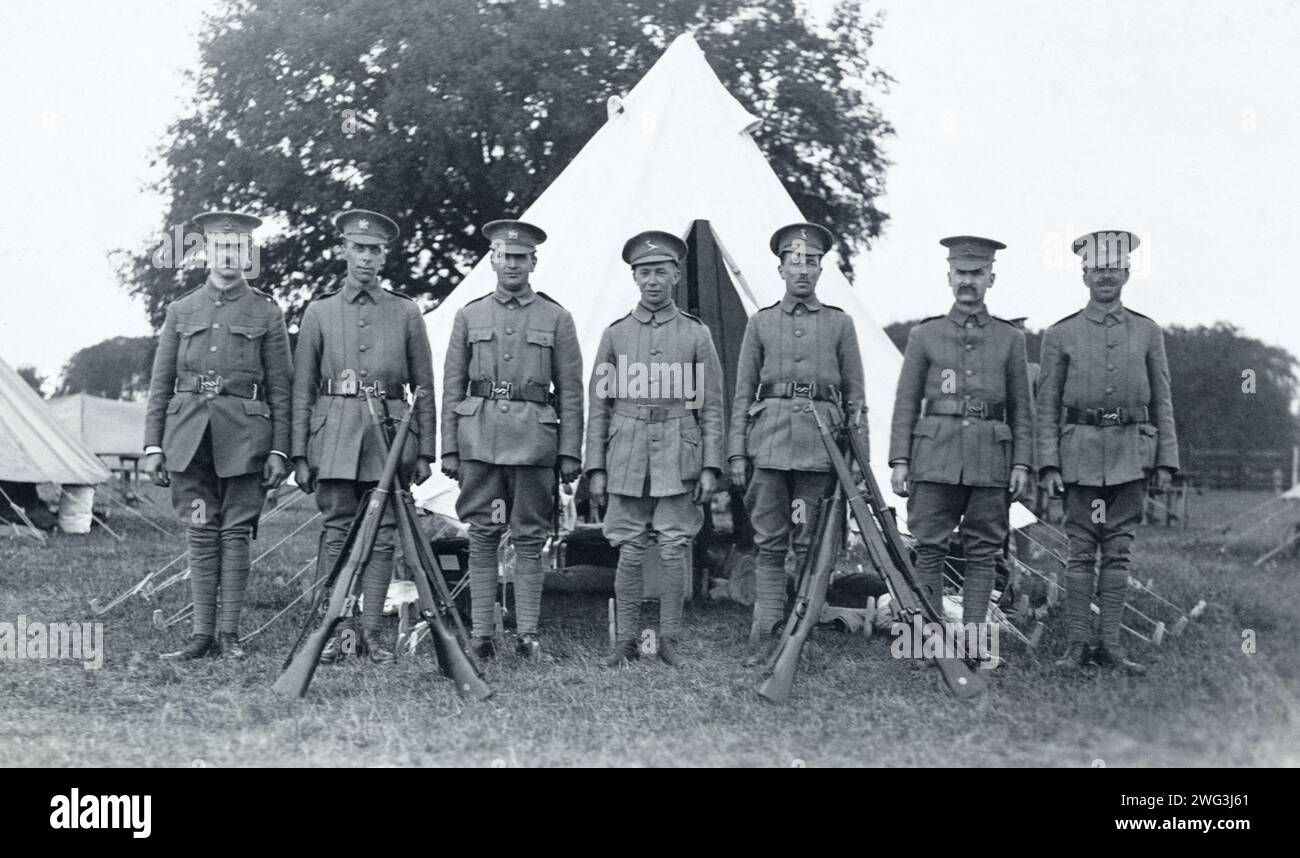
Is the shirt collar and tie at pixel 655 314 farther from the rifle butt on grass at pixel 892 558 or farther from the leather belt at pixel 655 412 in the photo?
the rifle butt on grass at pixel 892 558

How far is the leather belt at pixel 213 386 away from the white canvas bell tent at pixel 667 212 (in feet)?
4.05

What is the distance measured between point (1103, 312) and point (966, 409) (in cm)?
73

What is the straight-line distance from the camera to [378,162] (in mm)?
12508

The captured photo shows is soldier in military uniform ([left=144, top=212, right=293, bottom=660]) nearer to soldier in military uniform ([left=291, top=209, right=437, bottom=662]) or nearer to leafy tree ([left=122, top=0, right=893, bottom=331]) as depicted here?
soldier in military uniform ([left=291, top=209, right=437, bottom=662])

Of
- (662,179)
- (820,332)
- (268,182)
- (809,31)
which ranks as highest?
(809,31)

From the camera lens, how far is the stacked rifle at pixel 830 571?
3.76 meters

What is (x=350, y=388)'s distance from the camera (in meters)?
4.55

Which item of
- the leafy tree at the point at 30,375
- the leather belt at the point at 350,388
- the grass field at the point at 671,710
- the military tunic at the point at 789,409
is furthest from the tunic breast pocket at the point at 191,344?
the leafy tree at the point at 30,375

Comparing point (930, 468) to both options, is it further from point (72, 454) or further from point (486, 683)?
point (72, 454)

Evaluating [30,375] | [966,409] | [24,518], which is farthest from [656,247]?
[30,375]

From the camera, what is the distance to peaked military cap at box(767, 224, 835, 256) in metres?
4.62

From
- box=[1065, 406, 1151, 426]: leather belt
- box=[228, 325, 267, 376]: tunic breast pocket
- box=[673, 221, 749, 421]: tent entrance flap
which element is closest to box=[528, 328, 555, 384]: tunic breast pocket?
box=[228, 325, 267, 376]: tunic breast pocket
